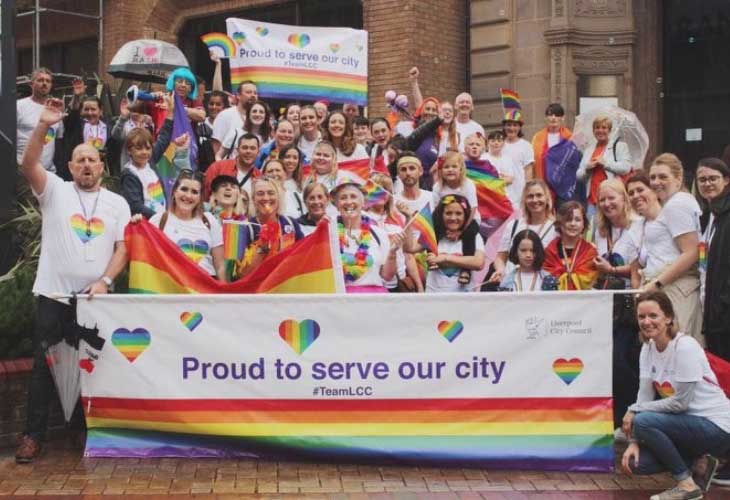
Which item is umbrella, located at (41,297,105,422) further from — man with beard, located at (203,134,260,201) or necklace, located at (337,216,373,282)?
man with beard, located at (203,134,260,201)

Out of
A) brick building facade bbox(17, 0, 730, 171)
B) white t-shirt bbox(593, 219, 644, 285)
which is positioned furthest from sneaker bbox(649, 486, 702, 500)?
brick building facade bbox(17, 0, 730, 171)

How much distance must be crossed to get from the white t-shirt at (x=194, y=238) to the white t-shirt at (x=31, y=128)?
3.96m

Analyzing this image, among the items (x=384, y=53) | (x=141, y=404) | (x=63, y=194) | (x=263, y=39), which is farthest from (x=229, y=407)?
(x=384, y=53)

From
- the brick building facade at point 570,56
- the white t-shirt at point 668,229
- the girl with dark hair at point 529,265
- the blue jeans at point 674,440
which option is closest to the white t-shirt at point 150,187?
the girl with dark hair at point 529,265

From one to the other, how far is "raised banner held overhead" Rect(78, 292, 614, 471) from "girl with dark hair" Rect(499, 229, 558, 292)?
2.02ft

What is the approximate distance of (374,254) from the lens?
26.9ft

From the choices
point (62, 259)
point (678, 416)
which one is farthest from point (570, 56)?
point (62, 259)

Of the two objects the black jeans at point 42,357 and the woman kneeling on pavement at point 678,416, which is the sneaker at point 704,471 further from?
the black jeans at point 42,357

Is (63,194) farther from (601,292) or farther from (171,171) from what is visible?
(601,292)

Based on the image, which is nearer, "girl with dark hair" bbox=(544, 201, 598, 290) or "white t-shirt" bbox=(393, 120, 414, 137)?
"girl with dark hair" bbox=(544, 201, 598, 290)

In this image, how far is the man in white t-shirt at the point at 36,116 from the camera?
11.7 metres

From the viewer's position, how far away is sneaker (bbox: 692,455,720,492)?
688 cm

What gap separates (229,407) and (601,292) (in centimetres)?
255

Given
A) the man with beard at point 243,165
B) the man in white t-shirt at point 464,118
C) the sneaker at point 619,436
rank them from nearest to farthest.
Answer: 1. the sneaker at point 619,436
2. the man with beard at point 243,165
3. the man in white t-shirt at point 464,118
